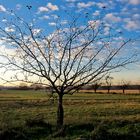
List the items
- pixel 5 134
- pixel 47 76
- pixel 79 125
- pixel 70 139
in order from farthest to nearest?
pixel 79 125
pixel 47 76
pixel 5 134
pixel 70 139

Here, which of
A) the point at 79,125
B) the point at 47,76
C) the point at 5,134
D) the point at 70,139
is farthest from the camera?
the point at 79,125

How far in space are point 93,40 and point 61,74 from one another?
Result: 180 cm

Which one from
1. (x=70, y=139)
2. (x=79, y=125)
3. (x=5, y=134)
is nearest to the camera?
(x=70, y=139)

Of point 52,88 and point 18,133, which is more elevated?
point 52,88

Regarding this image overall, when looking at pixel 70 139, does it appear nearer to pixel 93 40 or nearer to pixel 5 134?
pixel 5 134

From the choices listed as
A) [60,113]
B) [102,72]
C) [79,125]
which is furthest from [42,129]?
[102,72]

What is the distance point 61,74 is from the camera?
14.5 metres

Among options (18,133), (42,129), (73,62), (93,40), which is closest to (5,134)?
(18,133)

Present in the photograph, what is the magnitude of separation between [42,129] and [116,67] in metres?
3.80

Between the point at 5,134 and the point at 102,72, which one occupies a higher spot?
the point at 102,72

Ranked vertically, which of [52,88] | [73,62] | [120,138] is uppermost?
[73,62]

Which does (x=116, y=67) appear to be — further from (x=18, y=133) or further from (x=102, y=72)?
(x=18, y=133)

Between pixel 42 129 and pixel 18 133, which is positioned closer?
pixel 18 133

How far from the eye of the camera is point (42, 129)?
50.0ft
